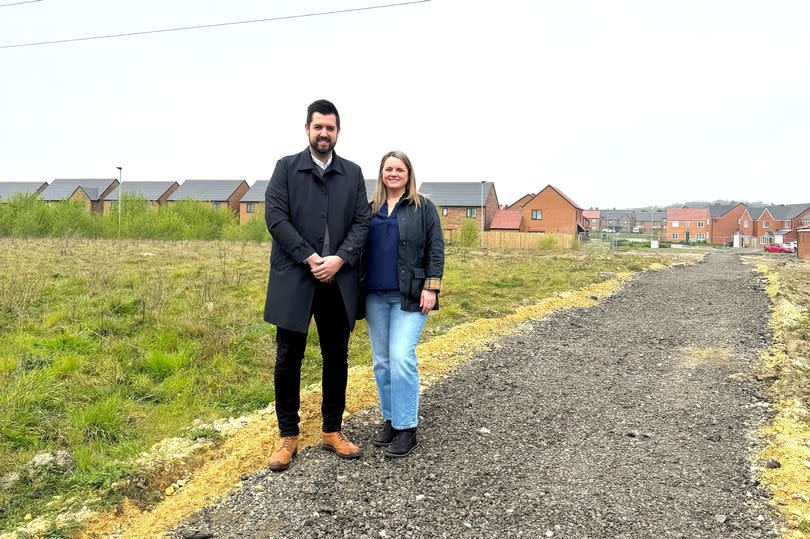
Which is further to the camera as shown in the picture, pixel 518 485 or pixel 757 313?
pixel 757 313

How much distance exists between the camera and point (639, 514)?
3051 millimetres

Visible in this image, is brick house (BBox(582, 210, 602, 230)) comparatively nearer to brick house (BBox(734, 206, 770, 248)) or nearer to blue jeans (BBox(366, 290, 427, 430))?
brick house (BBox(734, 206, 770, 248))

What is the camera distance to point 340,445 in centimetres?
380

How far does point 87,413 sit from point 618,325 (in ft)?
25.8

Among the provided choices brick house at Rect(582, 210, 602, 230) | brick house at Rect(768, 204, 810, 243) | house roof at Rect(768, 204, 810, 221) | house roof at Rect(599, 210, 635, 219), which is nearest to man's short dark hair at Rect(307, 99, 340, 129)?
brick house at Rect(768, 204, 810, 243)

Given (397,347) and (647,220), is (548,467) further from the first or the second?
(647,220)

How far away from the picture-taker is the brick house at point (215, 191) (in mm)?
71938

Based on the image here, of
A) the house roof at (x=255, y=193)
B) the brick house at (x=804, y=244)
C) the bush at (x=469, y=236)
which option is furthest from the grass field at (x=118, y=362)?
the house roof at (x=255, y=193)

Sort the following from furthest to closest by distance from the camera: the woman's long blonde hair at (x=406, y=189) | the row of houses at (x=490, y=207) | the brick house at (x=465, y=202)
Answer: the brick house at (x=465, y=202), the row of houses at (x=490, y=207), the woman's long blonde hair at (x=406, y=189)

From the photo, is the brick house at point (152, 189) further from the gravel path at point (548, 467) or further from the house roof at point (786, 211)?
the house roof at point (786, 211)

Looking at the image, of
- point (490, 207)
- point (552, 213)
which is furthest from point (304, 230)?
point (490, 207)

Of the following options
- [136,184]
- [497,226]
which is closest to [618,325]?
[497,226]

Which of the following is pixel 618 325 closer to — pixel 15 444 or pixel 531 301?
pixel 531 301

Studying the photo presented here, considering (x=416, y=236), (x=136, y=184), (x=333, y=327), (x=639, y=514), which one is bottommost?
(x=639, y=514)
